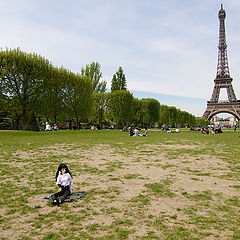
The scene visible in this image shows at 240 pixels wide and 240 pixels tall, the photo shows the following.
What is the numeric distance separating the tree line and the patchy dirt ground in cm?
2762

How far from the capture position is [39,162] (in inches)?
393

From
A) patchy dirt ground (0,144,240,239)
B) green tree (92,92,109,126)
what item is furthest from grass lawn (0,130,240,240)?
green tree (92,92,109,126)

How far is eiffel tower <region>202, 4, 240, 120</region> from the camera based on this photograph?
114 metres

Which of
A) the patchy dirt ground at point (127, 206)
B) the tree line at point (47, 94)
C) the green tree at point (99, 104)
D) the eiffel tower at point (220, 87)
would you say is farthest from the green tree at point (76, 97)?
the eiffel tower at point (220, 87)

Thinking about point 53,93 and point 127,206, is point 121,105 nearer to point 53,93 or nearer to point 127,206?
point 53,93

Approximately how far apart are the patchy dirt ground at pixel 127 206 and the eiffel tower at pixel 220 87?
393ft

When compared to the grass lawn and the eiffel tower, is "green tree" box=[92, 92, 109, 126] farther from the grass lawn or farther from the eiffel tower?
the eiffel tower

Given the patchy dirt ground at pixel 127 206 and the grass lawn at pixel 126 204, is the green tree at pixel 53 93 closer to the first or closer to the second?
the grass lawn at pixel 126 204

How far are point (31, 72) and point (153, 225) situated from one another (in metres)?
34.7

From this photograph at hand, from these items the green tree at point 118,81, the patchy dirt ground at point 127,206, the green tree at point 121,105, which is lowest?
the patchy dirt ground at point 127,206

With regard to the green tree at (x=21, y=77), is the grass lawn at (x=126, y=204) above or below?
below

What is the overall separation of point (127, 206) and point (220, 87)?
12875 centimetres

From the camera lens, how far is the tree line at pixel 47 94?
3259cm

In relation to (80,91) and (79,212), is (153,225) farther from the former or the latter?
(80,91)
